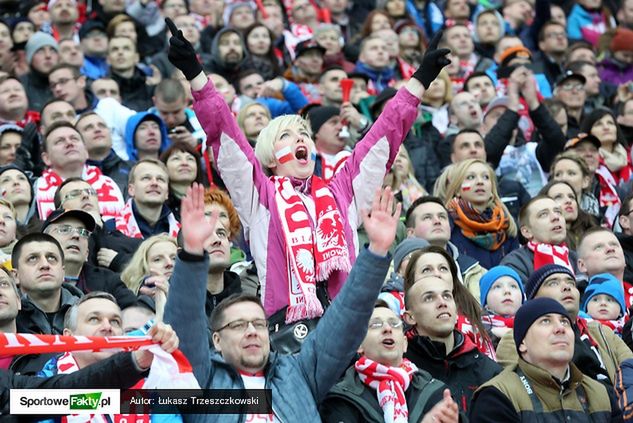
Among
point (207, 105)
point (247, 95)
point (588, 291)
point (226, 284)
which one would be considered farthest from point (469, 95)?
point (207, 105)

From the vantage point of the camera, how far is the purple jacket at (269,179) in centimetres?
872

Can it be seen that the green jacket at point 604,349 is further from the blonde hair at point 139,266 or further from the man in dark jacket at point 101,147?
the man in dark jacket at point 101,147

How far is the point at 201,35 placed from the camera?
57.4 ft

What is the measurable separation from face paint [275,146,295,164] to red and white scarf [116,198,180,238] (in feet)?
9.65

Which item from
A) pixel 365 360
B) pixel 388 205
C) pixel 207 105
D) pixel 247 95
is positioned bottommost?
pixel 365 360

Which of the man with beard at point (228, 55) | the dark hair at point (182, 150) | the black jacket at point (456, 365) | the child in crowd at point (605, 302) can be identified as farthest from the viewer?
the man with beard at point (228, 55)

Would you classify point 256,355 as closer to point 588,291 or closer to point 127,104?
point 588,291

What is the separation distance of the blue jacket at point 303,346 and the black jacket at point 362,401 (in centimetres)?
37

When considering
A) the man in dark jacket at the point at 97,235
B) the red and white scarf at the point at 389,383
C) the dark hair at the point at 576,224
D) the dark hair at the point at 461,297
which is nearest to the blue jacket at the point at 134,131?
the man in dark jacket at the point at 97,235

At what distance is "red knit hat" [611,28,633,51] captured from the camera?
18203mm

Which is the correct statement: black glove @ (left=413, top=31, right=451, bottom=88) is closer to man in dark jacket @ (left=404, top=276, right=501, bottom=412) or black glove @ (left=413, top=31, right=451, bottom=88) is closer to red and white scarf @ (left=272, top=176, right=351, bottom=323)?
red and white scarf @ (left=272, top=176, right=351, bottom=323)

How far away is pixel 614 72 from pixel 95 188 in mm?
8145

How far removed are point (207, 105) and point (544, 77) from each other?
9564 millimetres

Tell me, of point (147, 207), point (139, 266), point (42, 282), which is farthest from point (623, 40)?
point (42, 282)
